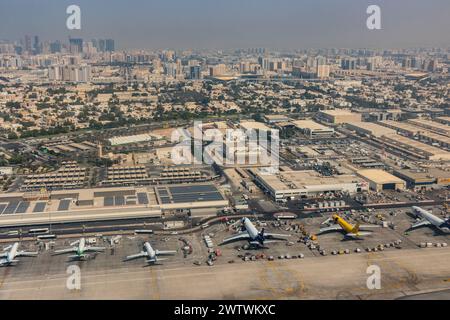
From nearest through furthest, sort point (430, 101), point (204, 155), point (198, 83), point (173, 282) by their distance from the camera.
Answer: point (173, 282)
point (204, 155)
point (430, 101)
point (198, 83)

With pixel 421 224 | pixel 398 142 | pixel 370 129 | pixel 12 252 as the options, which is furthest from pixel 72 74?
pixel 421 224

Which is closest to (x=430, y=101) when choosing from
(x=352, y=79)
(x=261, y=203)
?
(x=352, y=79)

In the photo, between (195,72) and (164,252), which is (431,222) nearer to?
(164,252)

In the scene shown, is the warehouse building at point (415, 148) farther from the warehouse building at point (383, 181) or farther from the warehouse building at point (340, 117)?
the warehouse building at point (340, 117)

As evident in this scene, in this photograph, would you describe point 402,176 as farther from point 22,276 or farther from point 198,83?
point 198,83

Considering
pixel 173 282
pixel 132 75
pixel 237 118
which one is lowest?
pixel 173 282

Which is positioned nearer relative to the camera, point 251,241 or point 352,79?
point 251,241
